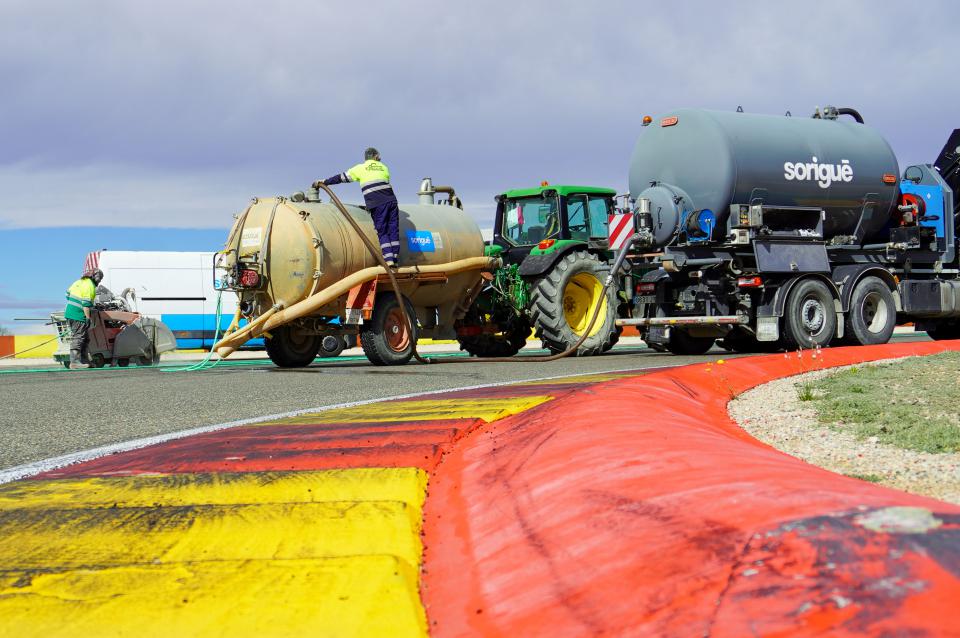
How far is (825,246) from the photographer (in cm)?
1387

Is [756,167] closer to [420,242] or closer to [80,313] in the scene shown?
[420,242]

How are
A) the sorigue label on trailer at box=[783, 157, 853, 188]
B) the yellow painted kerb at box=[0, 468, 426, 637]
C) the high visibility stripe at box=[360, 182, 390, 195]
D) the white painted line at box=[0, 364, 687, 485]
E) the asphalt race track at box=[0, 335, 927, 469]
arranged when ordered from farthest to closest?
the sorigue label on trailer at box=[783, 157, 853, 188] → the high visibility stripe at box=[360, 182, 390, 195] → the asphalt race track at box=[0, 335, 927, 469] → the white painted line at box=[0, 364, 687, 485] → the yellow painted kerb at box=[0, 468, 426, 637]

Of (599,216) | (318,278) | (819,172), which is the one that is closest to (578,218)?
(599,216)

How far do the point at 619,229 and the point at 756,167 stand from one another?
204cm

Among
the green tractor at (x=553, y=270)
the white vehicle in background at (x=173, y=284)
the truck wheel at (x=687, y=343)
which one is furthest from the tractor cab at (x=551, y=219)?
the white vehicle in background at (x=173, y=284)

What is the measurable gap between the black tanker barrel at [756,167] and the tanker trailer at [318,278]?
10.7 feet

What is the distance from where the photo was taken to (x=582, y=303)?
47.8ft

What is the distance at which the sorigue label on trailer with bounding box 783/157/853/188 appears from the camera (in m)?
13.4

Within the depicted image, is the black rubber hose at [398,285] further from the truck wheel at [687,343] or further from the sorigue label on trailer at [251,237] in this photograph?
the truck wheel at [687,343]

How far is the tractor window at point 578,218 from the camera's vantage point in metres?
14.5

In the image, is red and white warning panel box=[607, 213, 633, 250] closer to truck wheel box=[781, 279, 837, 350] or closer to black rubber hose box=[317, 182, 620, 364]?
black rubber hose box=[317, 182, 620, 364]

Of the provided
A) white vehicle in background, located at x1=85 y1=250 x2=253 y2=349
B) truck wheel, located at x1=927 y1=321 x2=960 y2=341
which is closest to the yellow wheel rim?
truck wheel, located at x1=927 y1=321 x2=960 y2=341

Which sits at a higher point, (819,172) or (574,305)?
(819,172)

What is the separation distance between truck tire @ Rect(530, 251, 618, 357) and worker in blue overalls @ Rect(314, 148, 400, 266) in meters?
2.22
